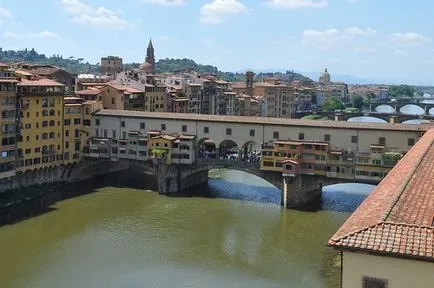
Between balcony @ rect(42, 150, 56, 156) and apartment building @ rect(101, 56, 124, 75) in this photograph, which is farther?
apartment building @ rect(101, 56, 124, 75)

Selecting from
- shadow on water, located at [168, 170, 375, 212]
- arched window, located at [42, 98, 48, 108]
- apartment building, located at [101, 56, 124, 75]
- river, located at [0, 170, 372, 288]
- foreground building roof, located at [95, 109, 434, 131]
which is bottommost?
river, located at [0, 170, 372, 288]

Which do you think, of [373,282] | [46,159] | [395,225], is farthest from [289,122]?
[373,282]

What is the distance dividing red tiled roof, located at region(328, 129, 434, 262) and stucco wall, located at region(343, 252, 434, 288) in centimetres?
21

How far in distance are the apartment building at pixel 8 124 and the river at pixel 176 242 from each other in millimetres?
4215

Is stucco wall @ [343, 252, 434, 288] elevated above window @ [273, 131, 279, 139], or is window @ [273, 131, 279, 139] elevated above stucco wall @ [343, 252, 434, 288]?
window @ [273, 131, 279, 139]

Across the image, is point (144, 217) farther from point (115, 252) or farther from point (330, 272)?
point (330, 272)

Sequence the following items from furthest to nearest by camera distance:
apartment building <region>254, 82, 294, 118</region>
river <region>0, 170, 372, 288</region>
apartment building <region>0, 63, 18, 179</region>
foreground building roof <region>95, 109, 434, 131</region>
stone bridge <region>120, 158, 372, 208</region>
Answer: apartment building <region>254, 82, 294, 118</region>, foreground building roof <region>95, 109, 434, 131</region>, stone bridge <region>120, 158, 372, 208</region>, apartment building <region>0, 63, 18, 179</region>, river <region>0, 170, 372, 288</region>

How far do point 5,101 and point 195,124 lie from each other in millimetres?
13341

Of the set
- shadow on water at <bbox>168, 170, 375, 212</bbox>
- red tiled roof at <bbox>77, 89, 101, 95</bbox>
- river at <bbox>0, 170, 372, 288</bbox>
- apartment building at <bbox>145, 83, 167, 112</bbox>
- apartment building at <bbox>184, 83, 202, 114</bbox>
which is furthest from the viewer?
apartment building at <bbox>184, 83, 202, 114</bbox>

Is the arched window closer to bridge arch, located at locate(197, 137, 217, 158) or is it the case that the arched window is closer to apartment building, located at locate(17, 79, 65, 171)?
apartment building, located at locate(17, 79, 65, 171)

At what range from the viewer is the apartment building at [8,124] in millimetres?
37938

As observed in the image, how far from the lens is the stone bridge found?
3853 centimetres

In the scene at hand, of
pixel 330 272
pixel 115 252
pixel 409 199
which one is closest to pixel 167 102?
pixel 115 252

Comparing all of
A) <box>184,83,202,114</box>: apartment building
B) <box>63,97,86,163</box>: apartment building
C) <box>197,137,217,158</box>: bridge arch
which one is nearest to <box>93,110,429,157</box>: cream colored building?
<box>197,137,217,158</box>: bridge arch
